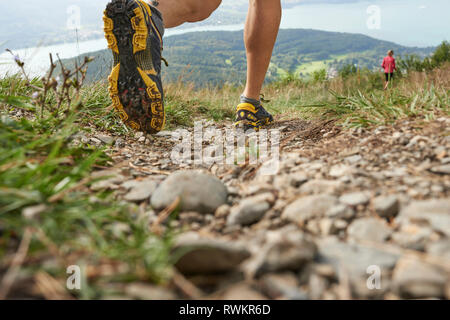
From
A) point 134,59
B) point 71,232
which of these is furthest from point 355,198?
point 134,59

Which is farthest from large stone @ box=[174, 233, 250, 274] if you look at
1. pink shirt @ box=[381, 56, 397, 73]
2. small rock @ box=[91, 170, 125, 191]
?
pink shirt @ box=[381, 56, 397, 73]

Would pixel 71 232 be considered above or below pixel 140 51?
below

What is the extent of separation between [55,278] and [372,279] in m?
0.71


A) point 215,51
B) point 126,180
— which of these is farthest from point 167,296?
point 215,51

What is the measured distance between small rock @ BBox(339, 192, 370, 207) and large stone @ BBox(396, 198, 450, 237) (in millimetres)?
108

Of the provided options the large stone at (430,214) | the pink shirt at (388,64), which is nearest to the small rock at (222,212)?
the large stone at (430,214)

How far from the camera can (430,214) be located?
0.84m

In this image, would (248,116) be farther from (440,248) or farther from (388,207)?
(440,248)

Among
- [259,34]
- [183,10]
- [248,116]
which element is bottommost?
[248,116]

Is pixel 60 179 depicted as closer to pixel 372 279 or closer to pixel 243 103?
pixel 372 279

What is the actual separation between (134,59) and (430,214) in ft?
6.29

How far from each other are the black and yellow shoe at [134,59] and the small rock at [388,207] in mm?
1657

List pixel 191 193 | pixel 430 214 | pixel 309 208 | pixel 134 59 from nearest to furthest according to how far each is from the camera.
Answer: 1. pixel 430 214
2. pixel 309 208
3. pixel 191 193
4. pixel 134 59

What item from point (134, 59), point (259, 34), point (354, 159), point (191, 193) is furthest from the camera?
point (259, 34)
